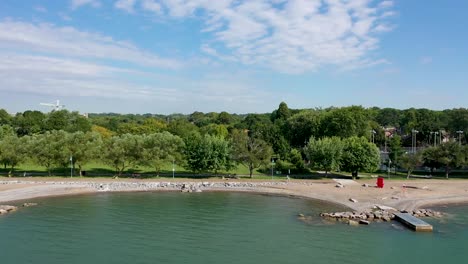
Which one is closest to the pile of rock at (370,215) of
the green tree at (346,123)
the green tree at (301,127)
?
the green tree at (346,123)

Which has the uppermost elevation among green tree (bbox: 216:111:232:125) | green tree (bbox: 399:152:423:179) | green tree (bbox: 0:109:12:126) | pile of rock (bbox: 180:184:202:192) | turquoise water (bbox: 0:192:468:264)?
green tree (bbox: 216:111:232:125)

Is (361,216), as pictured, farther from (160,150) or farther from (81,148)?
(81,148)

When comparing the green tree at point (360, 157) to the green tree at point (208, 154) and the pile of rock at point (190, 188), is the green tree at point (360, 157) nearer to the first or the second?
the green tree at point (208, 154)

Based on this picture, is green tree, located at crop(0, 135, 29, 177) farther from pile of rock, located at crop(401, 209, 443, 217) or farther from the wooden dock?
pile of rock, located at crop(401, 209, 443, 217)

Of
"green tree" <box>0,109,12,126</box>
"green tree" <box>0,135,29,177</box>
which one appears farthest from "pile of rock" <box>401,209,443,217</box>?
"green tree" <box>0,109,12,126</box>

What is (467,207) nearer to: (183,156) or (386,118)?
(183,156)

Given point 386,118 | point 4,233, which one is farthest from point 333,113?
point 386,118
